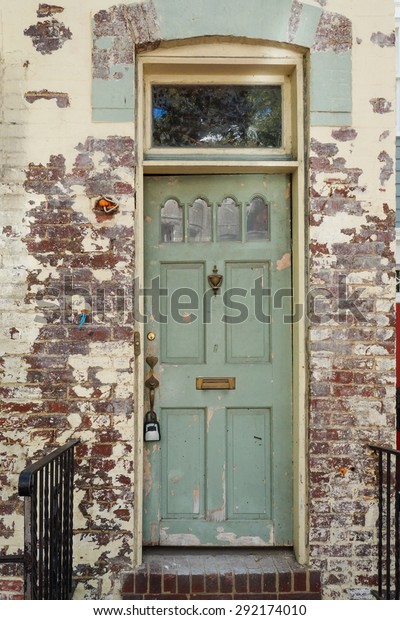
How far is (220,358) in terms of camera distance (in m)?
3.88

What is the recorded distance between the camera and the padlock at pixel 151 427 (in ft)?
12.5

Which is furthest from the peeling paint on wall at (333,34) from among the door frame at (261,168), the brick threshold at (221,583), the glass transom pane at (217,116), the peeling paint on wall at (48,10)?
the brick threshold at (221,583)

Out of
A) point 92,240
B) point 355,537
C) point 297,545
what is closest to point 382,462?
point 355,537

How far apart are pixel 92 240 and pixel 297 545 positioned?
2204 mm

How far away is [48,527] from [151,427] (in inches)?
38.5

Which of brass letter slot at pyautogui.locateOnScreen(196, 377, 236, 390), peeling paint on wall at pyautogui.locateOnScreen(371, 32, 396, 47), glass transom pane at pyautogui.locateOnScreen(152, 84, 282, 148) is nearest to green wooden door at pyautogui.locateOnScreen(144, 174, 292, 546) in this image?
brass letter slot at pyautogui.locateOnScreen(196, 377, 236, 390)

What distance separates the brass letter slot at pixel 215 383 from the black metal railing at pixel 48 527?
84 centimetres

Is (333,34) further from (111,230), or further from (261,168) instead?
(111,230)

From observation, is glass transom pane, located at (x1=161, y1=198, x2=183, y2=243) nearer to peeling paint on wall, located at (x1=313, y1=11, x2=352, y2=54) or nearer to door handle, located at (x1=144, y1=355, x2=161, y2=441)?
door handle, located at (x1=144, y1=355, x2=161, y2=441)

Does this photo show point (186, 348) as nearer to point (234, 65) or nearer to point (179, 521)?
point (179, 521)

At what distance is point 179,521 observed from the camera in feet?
12.5

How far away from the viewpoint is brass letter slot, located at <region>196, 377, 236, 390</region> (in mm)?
3854

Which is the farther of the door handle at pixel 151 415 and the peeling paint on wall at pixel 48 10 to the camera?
the door handle at pixel 151 415

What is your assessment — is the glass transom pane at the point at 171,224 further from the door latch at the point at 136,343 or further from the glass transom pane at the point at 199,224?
the door latch at the point at 136,343
